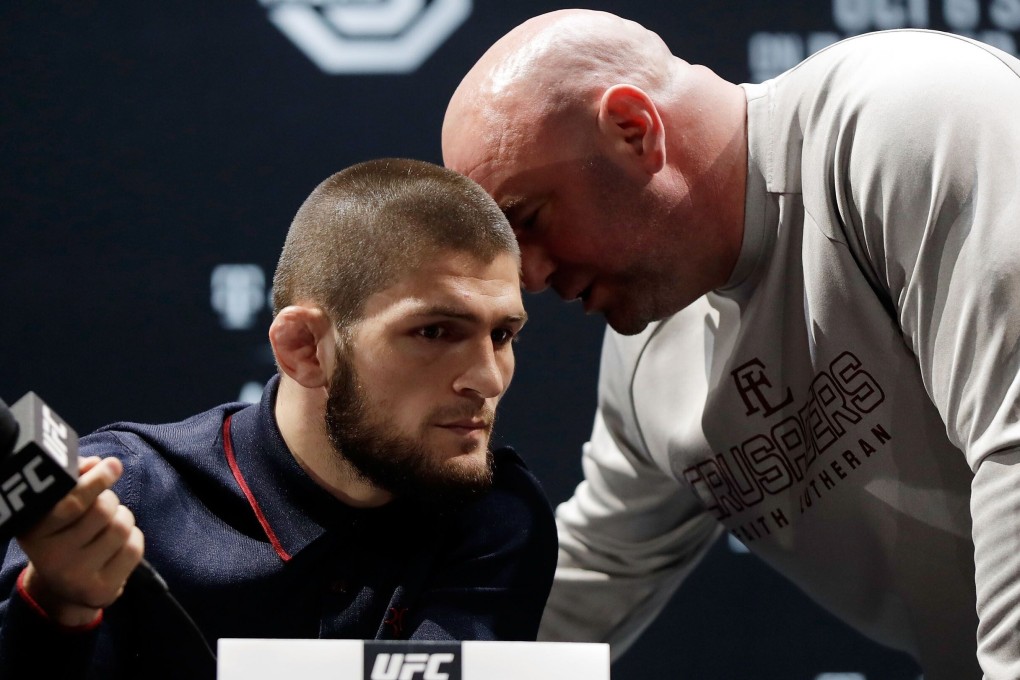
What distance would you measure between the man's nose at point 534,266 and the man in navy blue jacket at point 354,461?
24 cm

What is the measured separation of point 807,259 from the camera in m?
1.36

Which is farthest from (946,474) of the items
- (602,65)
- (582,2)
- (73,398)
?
(73,398)

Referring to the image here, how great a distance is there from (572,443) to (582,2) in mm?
657

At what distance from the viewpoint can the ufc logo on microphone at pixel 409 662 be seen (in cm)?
78

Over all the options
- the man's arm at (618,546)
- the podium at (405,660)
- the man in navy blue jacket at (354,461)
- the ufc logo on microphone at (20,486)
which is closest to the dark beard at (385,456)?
the man in navy blue jacket at (354,461)

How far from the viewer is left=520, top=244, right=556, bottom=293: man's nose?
1.36m

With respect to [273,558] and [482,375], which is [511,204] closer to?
[482,375]

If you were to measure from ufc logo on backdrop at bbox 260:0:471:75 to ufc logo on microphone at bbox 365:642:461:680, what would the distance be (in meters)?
1.18

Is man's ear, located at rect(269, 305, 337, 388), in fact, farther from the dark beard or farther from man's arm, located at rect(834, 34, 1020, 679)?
man's arm, located at rect(834, 34, 1020, 679)

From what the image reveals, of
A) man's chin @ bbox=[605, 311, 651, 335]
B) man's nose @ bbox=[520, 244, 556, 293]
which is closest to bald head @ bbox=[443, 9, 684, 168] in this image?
man's nose @ bbox=[520, 244, 556, 293]

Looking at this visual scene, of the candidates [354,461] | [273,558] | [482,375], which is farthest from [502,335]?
[273,558]

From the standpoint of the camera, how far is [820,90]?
1.33m

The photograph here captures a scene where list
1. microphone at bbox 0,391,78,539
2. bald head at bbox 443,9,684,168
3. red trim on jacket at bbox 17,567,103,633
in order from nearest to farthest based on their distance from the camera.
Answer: microphone at bbox 0,391,78,539 → red trim on jacket at bbox 17,567,103,633 → bald head at bbox 443,9,684,168

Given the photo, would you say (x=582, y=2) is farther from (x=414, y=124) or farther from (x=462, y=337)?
(x=462, y=337)
